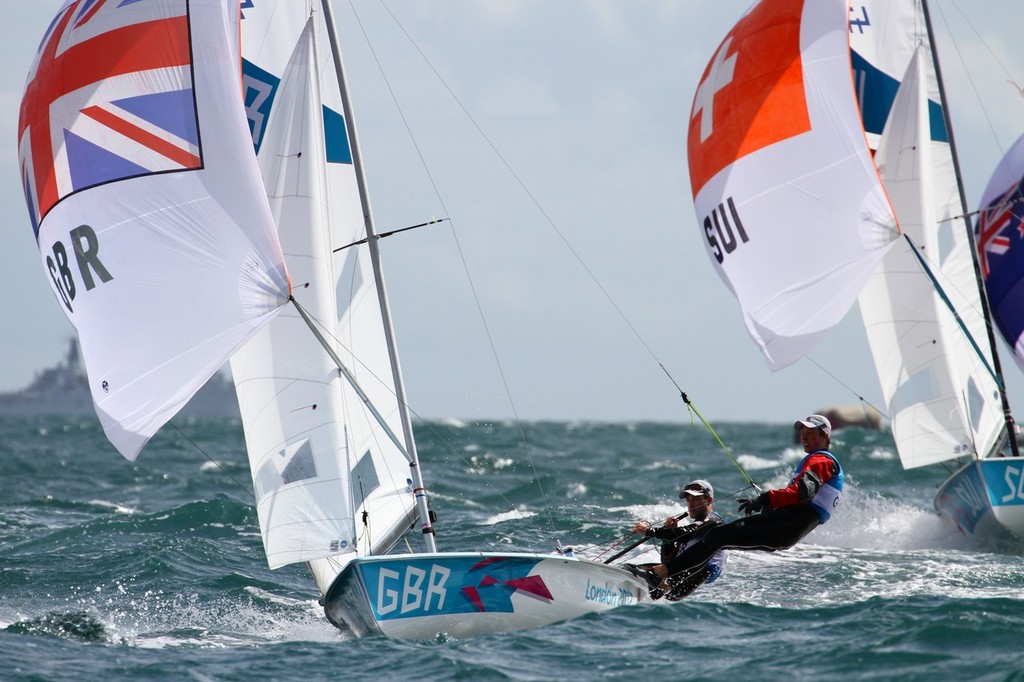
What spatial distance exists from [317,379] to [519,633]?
1937mm

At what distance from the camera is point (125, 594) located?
8711 millimetres

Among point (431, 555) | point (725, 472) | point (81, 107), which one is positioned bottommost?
point (725, 472)

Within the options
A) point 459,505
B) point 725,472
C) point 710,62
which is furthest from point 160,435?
point 710,62

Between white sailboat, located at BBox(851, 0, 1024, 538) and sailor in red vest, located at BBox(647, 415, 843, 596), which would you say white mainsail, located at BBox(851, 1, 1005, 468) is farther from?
sailor in red vest, located at BBox(647, 415, 843, 596)

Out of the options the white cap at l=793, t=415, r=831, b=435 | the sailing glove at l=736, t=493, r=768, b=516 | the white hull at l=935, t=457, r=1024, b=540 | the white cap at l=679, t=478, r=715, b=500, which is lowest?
the white hull at l=935, t=457, r=1024, b=540

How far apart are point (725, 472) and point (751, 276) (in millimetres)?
10404

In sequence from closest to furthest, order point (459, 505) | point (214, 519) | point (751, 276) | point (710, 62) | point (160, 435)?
point (751, 276)
point (710, 62)
point (214, 519)
point (459, 505)
point (160, 435)

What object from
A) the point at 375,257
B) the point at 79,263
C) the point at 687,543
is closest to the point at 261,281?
the point at 375,257

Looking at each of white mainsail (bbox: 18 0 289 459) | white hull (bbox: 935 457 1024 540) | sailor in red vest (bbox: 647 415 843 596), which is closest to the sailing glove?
sailor in red vest (bbox: 647 415 843 596)

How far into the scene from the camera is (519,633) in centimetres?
690

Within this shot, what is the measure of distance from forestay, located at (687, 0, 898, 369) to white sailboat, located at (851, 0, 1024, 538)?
1271 mm

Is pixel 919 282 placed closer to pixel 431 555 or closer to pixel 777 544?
pixel 777 544

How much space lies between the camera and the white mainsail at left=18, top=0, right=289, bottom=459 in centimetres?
687

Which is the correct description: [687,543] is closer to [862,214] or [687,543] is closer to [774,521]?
[774,521]
